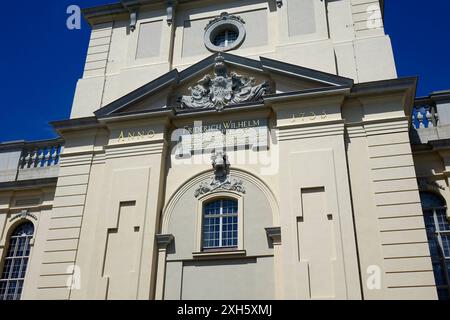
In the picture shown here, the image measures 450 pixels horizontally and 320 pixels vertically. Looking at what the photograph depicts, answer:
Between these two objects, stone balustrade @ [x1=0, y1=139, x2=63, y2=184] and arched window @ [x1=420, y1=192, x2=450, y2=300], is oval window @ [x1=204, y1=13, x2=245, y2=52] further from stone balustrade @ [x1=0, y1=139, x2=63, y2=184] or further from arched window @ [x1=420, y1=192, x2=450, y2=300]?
arched window @ [x1=420, y1=192, x2=450, y2=300]

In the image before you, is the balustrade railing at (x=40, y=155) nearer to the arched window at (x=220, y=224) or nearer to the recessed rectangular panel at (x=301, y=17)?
the arched window at (x=220, y=224)

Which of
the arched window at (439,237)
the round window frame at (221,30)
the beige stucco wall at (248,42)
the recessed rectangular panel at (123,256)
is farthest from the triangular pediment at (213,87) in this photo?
the arched window at (439,237)

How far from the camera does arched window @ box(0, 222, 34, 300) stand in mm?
17844

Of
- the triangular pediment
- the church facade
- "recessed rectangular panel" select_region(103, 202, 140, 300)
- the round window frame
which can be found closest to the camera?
the church facade

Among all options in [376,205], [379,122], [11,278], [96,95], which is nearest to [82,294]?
[11,278]

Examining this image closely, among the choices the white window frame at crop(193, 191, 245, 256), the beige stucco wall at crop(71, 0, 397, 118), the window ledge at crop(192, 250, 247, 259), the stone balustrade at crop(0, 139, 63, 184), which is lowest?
the window ledge at crop(192, 250, 247, 259)

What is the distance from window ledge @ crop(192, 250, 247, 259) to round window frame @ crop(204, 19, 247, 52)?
7778mm

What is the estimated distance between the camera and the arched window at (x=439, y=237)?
15.0 meters

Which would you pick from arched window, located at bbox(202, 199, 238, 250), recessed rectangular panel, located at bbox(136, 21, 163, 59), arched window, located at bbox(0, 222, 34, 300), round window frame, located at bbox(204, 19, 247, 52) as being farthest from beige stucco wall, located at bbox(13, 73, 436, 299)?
recessed rectangular panel, located at bbox(136, 21, 163, 59)

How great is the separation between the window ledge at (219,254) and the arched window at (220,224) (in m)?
0.36

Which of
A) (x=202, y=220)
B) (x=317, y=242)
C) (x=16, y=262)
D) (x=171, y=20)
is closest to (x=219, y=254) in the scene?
(x=202, y=220)

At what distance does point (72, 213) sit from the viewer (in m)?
16.6

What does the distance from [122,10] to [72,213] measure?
8.77 meters

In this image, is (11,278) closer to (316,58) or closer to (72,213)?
(72,213)
